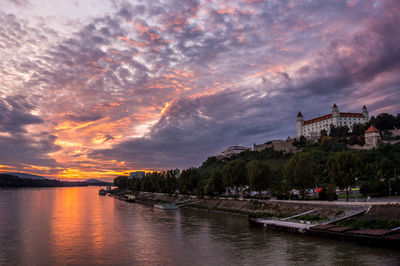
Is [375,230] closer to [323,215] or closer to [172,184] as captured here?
[323,215]

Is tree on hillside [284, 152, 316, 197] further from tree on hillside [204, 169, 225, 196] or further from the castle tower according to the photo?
the castle tower

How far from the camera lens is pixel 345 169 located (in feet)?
206

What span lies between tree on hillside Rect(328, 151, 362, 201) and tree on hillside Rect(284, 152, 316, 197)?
11.4m

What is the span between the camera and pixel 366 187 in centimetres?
7106

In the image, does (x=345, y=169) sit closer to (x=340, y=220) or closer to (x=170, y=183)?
(x=340, y=220)

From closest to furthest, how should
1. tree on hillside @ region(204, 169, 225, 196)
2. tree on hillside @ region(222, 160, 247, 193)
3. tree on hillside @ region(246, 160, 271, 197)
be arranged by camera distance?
tree on hillside @ region(246, 160, 271, 197) → tree on hillside @ region(222, 160, 247, 193) → tree on hillside @ region(204, 169, 225, 196)

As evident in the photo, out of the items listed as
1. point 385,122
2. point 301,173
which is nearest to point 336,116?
point 385,122

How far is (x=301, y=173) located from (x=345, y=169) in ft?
45.4

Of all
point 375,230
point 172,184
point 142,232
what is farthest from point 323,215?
point 172,184

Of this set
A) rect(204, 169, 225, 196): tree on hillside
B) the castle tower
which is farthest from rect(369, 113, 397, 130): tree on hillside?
rect(204, 169, 225, 196): tree on hillside

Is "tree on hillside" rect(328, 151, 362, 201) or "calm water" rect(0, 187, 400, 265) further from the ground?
"tree on hillside" rect(328, 151, 362, 201)

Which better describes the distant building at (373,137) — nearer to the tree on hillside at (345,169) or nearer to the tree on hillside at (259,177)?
the tree on hillside at (259,177)

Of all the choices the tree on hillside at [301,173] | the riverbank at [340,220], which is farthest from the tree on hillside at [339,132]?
the riverbank at [340,220]

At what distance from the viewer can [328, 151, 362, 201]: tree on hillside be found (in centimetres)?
6156
